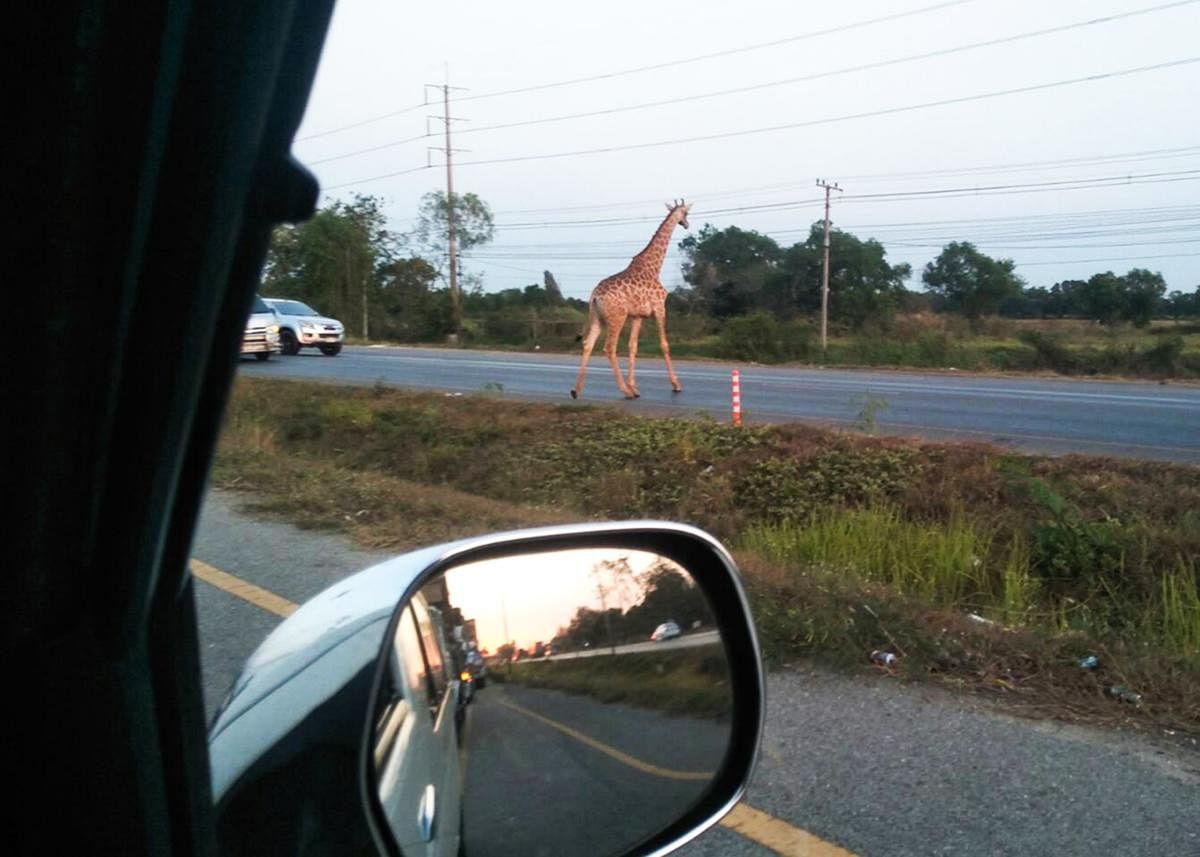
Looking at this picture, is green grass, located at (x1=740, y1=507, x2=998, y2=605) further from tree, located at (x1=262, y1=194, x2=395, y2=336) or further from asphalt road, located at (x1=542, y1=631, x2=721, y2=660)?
tree, located at (x1=262, y1=194, x2=395, y2=336)

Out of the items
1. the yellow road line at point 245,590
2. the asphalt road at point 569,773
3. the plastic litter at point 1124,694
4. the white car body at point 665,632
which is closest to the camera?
the asphalt road at point 569,773

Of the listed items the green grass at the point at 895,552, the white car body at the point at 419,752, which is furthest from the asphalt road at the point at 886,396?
the white car body at the point at 419,752

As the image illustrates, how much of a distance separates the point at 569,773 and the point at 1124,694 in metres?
3.85

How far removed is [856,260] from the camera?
50.0 metres

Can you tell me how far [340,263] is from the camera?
39.0 m

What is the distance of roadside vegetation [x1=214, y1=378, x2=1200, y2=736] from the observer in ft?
18.1

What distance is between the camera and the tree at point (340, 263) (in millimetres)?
37031

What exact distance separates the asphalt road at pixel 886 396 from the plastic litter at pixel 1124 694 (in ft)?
24.7

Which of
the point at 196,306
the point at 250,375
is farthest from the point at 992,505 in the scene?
the point at 250,375

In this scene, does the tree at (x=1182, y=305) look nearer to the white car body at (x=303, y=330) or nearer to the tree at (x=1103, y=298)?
the tree at (x=1103, y=298)

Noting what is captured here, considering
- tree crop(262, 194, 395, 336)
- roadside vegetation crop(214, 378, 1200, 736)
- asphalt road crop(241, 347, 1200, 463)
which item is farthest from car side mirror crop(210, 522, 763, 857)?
tree crop(262, 194, 395, 336)

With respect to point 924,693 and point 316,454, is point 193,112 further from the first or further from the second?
point 316,454

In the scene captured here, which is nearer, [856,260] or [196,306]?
[196,306]

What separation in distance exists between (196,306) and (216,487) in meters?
10.1
